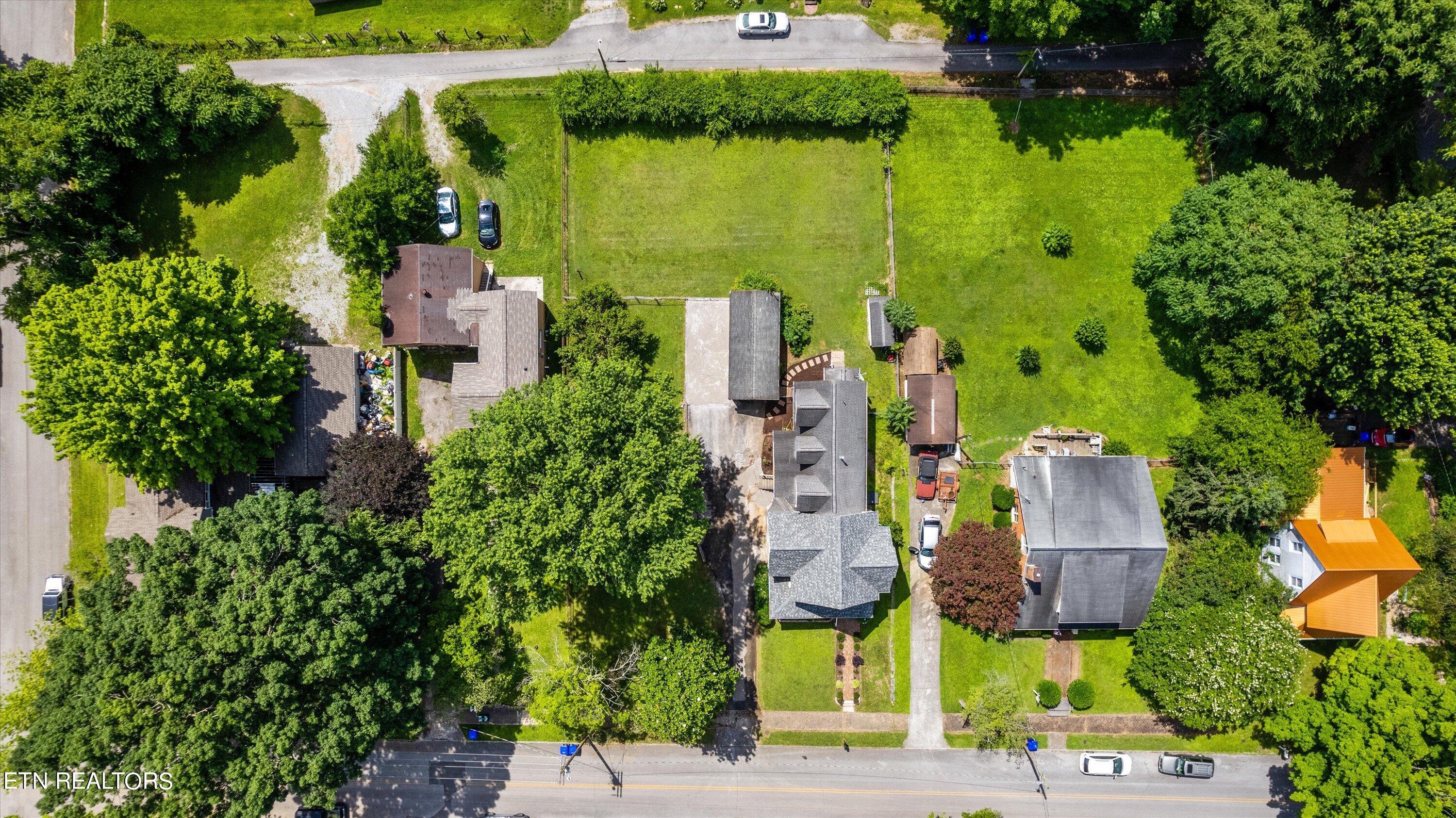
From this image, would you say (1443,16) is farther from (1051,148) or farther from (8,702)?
(8,702)

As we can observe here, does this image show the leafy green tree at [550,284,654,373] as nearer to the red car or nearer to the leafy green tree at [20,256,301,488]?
the leafy green tree at [20,256,301,488]

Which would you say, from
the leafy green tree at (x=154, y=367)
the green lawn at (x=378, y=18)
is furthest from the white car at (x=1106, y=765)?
the green lawn at (x=378, y=18)

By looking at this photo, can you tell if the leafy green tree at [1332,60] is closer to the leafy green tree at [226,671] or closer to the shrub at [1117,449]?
the shrub at [1117,449]

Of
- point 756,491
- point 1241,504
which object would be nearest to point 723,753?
point 756,491

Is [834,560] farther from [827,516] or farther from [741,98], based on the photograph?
[741,98]

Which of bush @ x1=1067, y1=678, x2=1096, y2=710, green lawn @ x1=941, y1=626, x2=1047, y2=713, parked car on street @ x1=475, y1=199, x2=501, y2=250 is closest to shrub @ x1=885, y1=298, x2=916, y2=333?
green lawn @ x1=941, y1=626, x2=1047, y2=713
